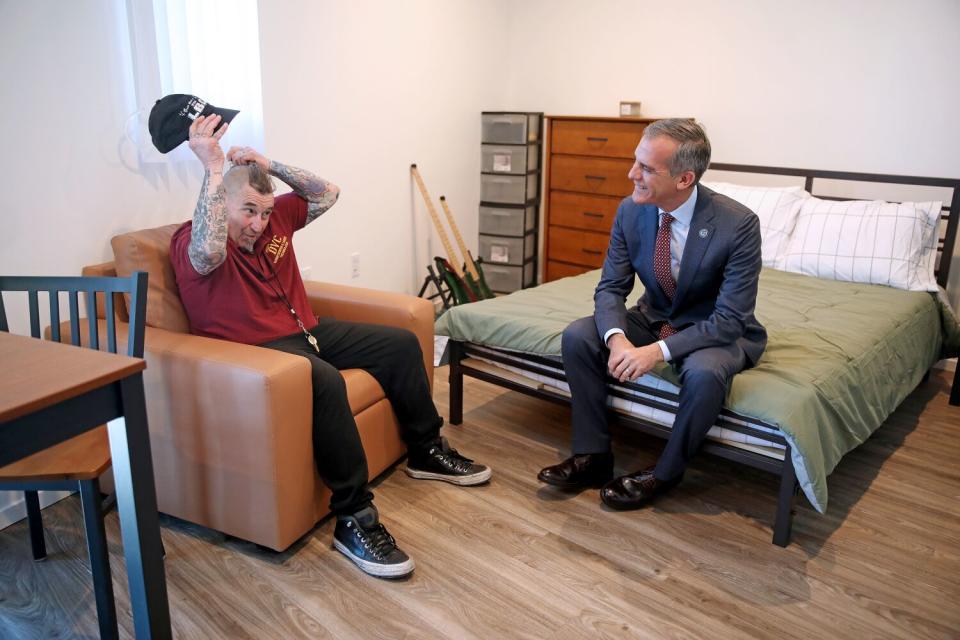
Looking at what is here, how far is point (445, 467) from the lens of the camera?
7.68 feet

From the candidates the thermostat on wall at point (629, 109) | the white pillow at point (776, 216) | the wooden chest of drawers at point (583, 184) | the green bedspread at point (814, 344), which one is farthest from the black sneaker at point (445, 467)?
the thermostat on wall at point (629, 109)

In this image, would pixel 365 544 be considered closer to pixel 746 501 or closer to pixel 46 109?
pixel 746 501

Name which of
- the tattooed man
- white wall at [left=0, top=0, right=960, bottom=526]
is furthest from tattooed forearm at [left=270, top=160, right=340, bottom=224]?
white wall at [left=0, top=0, right=960, bottom=526]

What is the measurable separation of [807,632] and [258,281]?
1.69m

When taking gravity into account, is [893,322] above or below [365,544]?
above

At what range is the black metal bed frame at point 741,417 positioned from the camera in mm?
2045

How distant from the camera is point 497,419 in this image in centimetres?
287

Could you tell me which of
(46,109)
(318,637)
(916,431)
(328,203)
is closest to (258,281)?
(328,203)

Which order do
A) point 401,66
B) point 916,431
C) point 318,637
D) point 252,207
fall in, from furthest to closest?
point 401,66
point 916,431
point 252,207
point 318,637

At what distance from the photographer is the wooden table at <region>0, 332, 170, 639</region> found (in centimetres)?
114

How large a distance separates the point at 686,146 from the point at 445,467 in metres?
1.22

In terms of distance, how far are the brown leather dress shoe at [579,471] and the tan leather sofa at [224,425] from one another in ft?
2.14

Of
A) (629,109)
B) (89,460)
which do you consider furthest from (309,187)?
(629,109)

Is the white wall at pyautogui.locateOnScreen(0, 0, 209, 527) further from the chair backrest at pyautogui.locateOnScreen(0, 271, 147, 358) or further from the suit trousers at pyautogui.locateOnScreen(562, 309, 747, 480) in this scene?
the suit trousers at pyautogui.locateOnScreen(562, 309, 747, 480)
